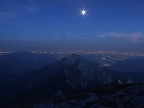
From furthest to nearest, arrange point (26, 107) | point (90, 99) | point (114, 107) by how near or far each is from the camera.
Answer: point (26, 107) → point (90, 99) → point (114, 107)

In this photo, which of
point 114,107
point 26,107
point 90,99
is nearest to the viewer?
point 114,107

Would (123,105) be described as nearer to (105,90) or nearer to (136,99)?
(136,99)

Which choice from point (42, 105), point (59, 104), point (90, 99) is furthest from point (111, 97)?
point (42, 105)

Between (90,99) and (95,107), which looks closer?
(95,107)

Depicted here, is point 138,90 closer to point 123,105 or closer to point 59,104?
point 123,105

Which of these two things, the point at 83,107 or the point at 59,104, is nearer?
the point at 83,107

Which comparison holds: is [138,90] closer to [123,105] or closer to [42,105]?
[123,105]

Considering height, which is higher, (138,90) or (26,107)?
(138,90)
